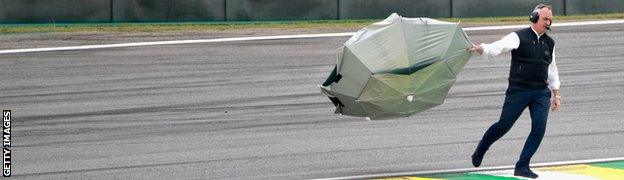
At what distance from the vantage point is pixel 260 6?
89.6ft

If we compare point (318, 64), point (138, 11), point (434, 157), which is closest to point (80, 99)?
point (318, 64)

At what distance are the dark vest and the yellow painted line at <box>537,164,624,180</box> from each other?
1054 millimetres

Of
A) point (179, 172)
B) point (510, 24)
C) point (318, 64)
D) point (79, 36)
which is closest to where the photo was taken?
point (179, 172)

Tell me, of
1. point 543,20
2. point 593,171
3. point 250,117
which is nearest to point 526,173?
point 593,171

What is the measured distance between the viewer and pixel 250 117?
1639 centimetres

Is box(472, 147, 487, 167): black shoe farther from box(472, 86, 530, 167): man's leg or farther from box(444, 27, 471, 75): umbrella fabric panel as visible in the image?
box(444, 27, 471, 75): umbrella fabric panel

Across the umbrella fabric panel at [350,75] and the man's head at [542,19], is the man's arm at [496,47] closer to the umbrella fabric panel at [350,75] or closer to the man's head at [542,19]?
the man's head at [542,19]

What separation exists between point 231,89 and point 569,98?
433 cm

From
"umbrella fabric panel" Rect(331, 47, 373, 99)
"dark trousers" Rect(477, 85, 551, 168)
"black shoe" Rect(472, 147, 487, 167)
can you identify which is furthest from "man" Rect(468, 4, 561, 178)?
"umbrella fabric panel" Rect(331, 47, 373, 99)

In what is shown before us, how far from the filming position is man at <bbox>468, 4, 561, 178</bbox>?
12.0 meters

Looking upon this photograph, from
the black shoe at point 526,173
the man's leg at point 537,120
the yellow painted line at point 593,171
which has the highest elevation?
the man's leg at point 537,120

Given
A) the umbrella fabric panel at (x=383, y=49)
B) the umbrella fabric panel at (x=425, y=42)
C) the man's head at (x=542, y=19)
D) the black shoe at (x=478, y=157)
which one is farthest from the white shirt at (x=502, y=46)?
the black shoe at (x=478, y=157)

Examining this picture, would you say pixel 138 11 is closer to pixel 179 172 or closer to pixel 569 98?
pixel 569 98

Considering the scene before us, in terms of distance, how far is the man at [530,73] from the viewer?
11977 millimetres
